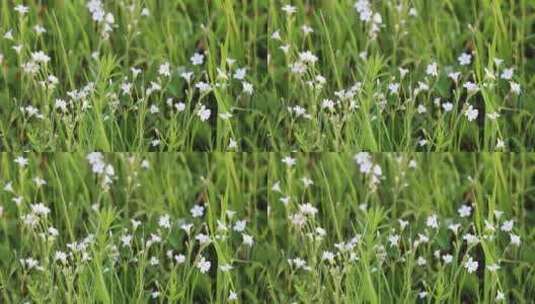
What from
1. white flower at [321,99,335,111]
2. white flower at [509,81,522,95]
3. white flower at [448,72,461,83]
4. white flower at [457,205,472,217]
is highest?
white flower at [448,72,461,83]

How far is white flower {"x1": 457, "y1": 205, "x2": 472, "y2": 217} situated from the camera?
204cm

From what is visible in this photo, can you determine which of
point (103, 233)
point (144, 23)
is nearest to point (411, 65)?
point (144, 23)

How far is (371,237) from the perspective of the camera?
2.04 meters

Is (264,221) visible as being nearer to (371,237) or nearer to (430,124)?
(371,237)

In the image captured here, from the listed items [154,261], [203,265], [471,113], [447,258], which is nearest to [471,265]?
[447,258]

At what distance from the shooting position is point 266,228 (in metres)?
2.06

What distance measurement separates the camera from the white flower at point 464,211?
2043 mm

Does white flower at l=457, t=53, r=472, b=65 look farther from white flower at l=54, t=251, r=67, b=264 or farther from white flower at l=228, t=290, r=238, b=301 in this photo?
white flower at l=54, t=251, r=67, b=264

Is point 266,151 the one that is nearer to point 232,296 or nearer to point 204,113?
point 204,113

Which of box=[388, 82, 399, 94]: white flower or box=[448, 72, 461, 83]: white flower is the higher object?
box=[448, 72, 461, 83]: white flower

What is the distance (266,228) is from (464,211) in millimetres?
462

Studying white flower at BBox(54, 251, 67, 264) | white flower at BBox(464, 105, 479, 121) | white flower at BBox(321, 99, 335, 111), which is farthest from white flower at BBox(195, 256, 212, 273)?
white flower at BBox(464, 105, 479, 121)

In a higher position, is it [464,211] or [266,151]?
[266,151]

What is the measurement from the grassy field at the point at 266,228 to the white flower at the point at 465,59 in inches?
8.5
